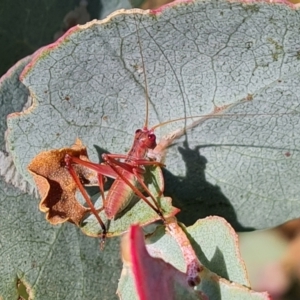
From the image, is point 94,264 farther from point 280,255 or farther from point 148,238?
point 280,255

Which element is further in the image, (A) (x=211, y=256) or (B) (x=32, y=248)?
(B) (x=32, y=248)

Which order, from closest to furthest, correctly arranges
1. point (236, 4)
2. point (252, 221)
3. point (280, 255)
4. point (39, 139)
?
Answer: point (236, 4), point (39, 139), point (252, 221), point (280, 255)

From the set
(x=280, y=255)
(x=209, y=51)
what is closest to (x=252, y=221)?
(x=209, y=51)

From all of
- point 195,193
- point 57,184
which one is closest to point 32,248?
point 57,184

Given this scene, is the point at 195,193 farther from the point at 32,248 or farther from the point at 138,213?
the point at 32,248

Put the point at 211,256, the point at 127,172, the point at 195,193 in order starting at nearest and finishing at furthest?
the point at 211,256 → the point at 127,172 → the point at 195,193

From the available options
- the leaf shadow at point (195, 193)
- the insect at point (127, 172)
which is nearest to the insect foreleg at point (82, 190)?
the insect at point (127, 172)
